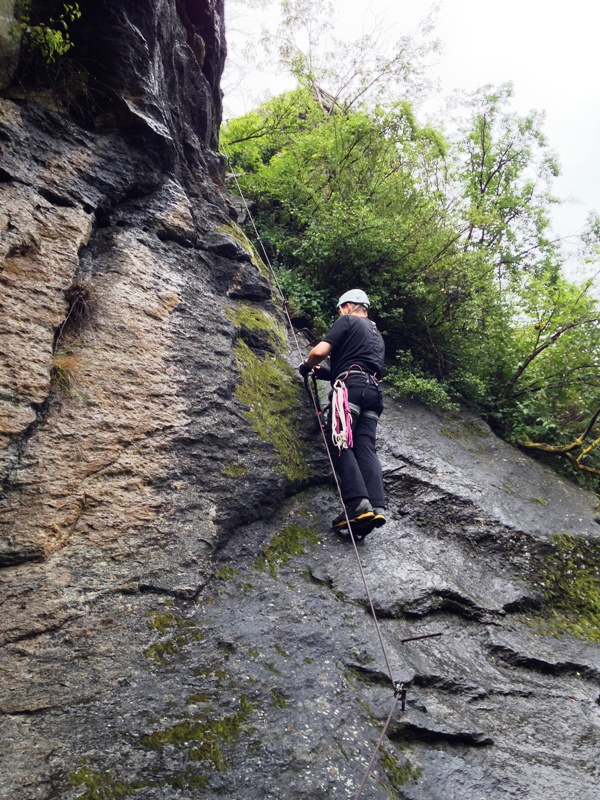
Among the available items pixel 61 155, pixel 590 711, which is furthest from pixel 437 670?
pixel 61 155

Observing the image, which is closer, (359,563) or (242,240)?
(359,563)

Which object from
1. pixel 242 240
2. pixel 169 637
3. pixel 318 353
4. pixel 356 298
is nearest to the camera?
pixel 169 637

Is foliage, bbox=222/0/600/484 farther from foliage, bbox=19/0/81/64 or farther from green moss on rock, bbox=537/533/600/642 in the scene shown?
foliage, bbox=19/0/81/64

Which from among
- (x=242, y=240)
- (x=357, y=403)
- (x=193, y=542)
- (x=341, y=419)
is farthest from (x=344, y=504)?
(x=242, y=240)

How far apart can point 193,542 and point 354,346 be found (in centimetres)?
261

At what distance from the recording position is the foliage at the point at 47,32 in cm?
441

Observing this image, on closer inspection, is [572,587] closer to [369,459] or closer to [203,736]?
[369,459]

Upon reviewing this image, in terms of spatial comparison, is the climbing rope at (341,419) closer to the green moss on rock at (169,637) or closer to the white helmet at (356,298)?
the white helmet at (356,298)

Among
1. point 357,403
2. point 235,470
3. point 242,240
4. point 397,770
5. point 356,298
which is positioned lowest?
point 397,770

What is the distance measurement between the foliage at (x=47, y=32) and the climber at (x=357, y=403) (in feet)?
11.0

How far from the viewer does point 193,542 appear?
3854 mm

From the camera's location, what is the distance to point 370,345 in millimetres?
5516

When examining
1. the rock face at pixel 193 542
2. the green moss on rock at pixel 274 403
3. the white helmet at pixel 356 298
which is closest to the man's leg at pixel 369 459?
the rock face at pixel 193 542

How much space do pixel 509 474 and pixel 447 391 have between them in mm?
1637
